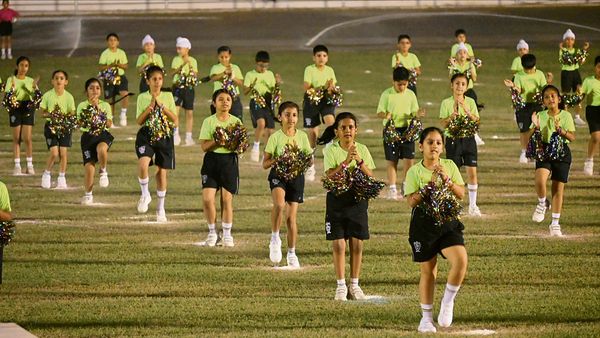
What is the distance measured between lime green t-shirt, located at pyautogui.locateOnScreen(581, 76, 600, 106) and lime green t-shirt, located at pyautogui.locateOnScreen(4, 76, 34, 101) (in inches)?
355

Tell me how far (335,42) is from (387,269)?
91.2 feet

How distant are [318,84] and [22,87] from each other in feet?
16.2

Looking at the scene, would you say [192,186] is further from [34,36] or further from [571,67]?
[34,36]

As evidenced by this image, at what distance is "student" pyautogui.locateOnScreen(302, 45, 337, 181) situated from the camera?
22.3 m

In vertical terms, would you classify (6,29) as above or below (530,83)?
above

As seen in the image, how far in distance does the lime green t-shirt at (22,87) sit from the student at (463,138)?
7.95 metres

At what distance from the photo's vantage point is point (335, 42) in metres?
42.6

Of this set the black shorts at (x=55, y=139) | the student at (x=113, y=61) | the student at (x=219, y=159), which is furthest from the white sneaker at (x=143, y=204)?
the student at (x=113, y=61)

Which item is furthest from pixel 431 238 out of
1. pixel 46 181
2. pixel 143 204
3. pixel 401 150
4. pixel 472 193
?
pixel 46 181

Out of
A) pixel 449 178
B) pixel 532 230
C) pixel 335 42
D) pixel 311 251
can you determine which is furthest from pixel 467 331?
pixel 335 42

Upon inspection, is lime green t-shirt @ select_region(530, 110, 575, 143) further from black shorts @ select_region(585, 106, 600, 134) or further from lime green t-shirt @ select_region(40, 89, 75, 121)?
lime green t-shirt @ select_region(40, 89, 75, 121)

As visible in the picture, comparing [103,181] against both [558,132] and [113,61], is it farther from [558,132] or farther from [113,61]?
[558,132]

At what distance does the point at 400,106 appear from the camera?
19.5 meters

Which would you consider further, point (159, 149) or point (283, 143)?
point (159, 149)
